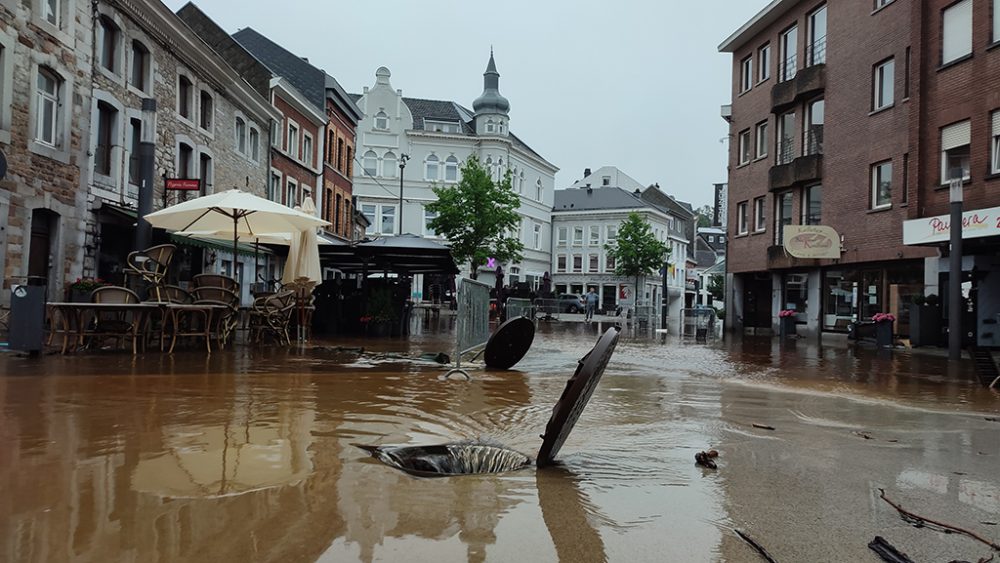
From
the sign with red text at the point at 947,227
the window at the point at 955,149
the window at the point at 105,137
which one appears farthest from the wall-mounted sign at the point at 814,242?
the window at the point at 105,137

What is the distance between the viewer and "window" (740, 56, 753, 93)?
1183 inches

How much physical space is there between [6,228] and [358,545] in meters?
13.6

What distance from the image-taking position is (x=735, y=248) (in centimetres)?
3072

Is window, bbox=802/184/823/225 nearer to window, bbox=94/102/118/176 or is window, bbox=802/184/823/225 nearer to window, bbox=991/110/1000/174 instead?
window, bbox=991/110/1000/174

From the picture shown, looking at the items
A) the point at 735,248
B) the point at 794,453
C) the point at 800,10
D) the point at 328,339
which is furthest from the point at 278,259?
the point at 794,453

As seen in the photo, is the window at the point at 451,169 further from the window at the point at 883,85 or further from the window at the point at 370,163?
the window at the point at 883,85

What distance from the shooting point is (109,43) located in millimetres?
16688

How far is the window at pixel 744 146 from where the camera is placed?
30031 mm

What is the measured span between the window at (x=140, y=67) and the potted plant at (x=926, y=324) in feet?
66.6

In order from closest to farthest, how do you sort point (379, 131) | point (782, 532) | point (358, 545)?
point (358, 545) → point (782, 532) → point (379, 131)

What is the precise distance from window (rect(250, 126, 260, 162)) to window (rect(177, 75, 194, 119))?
5.77 metres

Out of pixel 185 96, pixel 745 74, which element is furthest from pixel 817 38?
pixel 185 96

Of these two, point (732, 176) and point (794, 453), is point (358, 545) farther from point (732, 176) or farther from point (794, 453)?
point (732, 176)

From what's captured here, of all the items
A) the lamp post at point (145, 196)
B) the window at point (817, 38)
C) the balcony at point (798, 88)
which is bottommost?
the lamp post at point (145, 196)
